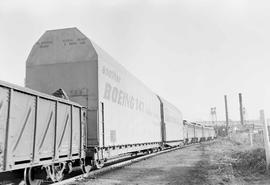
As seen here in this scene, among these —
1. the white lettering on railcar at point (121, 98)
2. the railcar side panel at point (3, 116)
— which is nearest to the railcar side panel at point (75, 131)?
the white lettering on railcar at point (121, 98)

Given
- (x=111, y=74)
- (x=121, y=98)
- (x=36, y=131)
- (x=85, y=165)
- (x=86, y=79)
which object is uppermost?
(x=111, y=74)

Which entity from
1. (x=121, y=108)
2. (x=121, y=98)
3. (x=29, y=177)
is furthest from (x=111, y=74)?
(x=29, y=177)

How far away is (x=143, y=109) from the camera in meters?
17.0

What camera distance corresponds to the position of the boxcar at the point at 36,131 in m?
5.71

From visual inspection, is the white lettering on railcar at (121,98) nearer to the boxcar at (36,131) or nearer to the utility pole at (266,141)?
the boxcar at (36,131)

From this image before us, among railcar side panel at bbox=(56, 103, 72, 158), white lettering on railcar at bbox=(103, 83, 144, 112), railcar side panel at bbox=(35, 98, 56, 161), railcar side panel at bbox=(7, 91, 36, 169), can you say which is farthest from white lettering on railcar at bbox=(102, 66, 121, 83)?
railcar side panel at bbox=(7, 91, 36, 169)

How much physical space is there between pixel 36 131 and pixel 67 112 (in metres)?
1.72

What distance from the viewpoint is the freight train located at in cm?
611

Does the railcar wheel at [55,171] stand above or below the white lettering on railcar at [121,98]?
below

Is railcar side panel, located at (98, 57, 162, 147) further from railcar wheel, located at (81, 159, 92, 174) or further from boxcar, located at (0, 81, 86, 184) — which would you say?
boxcar, located at (0, 81, 86, 184)

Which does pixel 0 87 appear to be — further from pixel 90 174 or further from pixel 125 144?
pixel 125 144

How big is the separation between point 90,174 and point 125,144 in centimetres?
331

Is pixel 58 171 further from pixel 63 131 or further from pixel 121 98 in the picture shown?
pixel 121 98

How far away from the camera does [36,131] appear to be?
6.68 meters
